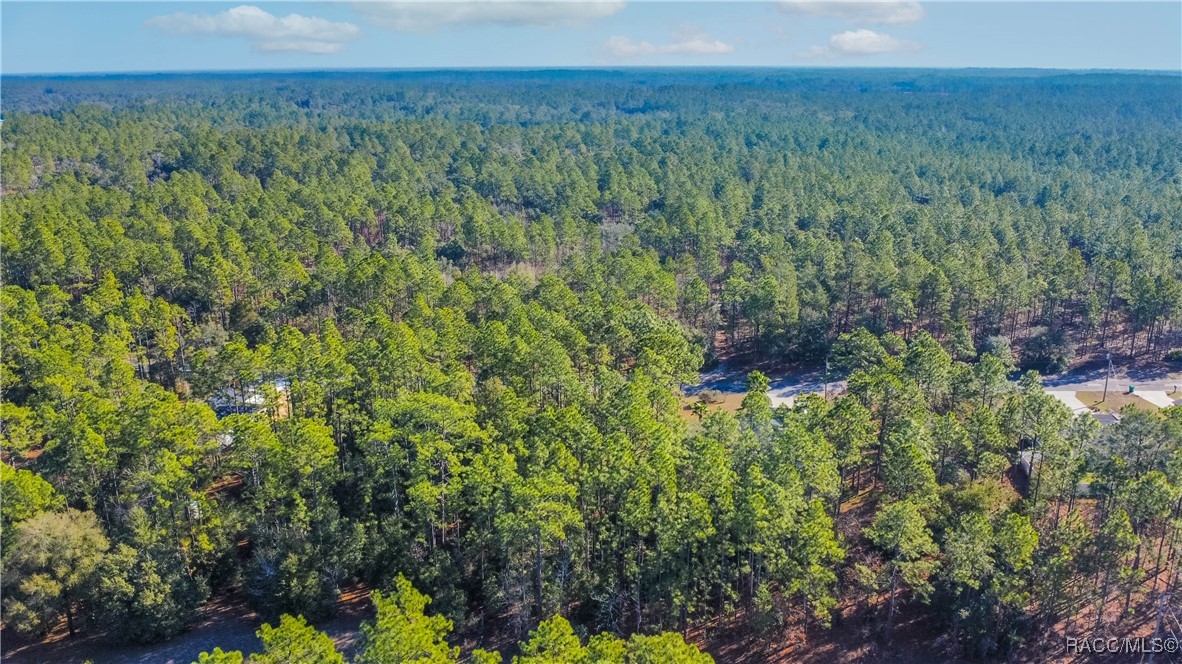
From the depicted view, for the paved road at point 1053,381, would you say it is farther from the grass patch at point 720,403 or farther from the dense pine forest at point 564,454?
the dense pine forest at point 564,454

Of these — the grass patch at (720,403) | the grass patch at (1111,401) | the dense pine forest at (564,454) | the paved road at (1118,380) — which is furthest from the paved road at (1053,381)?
the dense pine forest at (564,454)

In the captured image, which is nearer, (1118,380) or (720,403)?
(720,403)

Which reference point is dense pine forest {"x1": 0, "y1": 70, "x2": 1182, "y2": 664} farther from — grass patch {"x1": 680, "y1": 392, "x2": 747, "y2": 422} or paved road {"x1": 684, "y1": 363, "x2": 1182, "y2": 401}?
grass patch {"x1": 680, "y1": 392, "x2": 747, "y2": 422}

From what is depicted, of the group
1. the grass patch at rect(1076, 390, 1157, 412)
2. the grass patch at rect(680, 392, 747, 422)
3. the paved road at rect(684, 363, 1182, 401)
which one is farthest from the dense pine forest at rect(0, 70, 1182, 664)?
the grass patch at rect(1076, 390, 1157, 412)

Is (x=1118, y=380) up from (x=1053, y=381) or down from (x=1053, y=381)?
up

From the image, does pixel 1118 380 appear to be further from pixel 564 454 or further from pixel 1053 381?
pixel 564 454

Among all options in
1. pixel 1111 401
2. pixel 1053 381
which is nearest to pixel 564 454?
pixel 1111 401

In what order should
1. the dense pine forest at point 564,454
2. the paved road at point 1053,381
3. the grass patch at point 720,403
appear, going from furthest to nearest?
the paved road at point 1053,381 < the grass patch at point 720,403 < the dense pine forest at point 564,454

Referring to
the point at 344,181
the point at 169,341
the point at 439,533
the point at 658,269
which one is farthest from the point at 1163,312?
the point at 344,181
